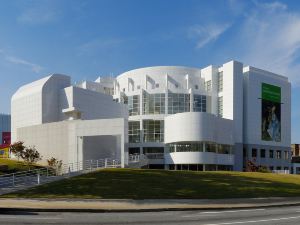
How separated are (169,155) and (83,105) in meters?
17.7

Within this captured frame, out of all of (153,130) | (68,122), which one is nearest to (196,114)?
(153,130)

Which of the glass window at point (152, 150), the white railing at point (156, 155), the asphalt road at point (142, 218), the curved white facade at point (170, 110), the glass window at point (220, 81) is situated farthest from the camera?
the glass window at point (220, 81)

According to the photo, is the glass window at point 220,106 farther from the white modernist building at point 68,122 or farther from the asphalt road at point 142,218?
the asphalt road at point 142,218

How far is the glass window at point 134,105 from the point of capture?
82500 mm

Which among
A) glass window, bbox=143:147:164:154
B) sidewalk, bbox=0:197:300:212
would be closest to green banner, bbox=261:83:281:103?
glass window, bbox=143:147:164:154

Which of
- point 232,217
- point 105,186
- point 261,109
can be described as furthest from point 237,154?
point 232,217

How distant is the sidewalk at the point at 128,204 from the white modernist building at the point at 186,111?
126ft

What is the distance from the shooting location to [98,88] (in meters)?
93.1

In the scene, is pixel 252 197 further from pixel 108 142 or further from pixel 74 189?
pixel 108 142

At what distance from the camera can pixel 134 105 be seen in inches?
3270

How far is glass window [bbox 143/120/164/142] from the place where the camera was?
79.3 m

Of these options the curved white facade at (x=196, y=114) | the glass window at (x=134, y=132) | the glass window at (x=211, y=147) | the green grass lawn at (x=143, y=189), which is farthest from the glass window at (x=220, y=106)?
the green grass lawn at (x=143, y=189)

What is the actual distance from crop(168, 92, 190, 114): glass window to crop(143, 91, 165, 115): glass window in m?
1.36

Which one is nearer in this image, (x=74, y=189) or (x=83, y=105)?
(x=74, y=189)
